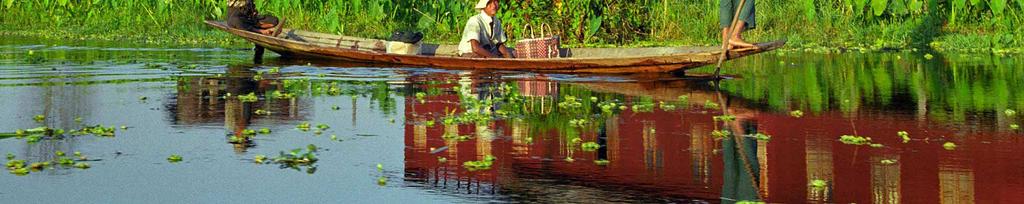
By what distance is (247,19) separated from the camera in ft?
72.8

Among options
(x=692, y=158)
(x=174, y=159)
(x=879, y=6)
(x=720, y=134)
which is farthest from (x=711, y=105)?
(x=879, y=6)

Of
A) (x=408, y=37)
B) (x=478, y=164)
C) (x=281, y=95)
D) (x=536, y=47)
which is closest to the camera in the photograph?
(x=478, y=164)

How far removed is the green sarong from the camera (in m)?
17.7

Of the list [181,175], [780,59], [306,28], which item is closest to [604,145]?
[181,175]

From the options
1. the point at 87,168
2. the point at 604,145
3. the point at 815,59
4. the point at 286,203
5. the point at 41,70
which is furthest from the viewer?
the point at 815,59

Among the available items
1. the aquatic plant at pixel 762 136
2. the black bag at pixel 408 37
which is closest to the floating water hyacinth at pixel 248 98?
the aquatic plant at pixel 762 136

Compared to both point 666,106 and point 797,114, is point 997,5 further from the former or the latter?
point 797,114

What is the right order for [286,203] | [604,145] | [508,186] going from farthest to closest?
[604,145]
[508,186]
[286,203]

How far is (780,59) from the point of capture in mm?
21062

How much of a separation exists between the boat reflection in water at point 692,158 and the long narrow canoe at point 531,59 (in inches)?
110

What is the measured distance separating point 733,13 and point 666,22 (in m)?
6.66

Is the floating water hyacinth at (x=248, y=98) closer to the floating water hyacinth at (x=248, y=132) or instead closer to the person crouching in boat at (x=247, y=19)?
the floating water hyacinth at (x=248, y=132)

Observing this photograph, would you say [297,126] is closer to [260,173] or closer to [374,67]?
[260,173]

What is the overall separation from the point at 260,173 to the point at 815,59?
1239 cm
